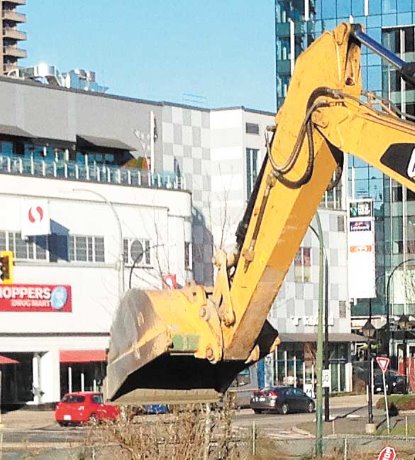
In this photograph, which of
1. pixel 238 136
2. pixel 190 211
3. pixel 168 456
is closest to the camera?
pixel 168 456

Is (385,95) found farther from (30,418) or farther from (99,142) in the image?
(30,418)

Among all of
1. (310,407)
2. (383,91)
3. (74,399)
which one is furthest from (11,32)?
(74,399)

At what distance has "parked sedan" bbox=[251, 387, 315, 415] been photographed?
55.2m

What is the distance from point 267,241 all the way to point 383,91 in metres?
89.7

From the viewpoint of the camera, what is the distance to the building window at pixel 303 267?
70438 millimetres

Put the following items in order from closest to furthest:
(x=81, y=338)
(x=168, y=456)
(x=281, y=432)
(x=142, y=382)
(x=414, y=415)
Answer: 1. (x=142, y=382)
2. (x=168, y=456)
3. (x=281, y=432)
4. (x=414, y=415)
5. (x=81, y=338)

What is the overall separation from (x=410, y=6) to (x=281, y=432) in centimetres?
6261

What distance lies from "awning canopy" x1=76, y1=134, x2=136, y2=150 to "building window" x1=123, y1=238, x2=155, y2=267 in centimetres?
592

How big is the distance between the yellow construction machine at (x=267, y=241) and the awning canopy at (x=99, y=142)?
172 feet

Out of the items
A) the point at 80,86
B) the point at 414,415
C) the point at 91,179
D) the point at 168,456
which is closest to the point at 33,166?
the point at 91,179

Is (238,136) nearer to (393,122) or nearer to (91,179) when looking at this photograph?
(91,179)

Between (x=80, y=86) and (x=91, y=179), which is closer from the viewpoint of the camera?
(x=91, y=179)

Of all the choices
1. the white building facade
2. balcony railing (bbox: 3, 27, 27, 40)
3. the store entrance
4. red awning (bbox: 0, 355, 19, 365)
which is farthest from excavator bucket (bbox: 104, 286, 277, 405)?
balcony railing (bbox: 3, 27, 27, 40)

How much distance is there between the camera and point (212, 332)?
390 inches
